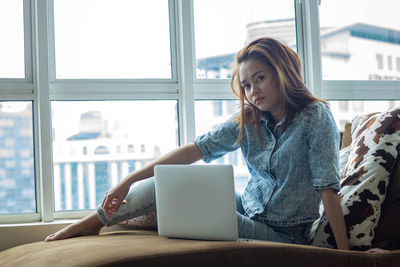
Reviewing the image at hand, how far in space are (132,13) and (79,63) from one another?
1.20ft

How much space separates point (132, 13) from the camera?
89.8 inches

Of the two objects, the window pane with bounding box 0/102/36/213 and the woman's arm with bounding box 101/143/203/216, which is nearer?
the woman's arm with bounding box 101/143/203/216

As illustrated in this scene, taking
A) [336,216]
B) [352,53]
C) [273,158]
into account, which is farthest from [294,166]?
[352,53]

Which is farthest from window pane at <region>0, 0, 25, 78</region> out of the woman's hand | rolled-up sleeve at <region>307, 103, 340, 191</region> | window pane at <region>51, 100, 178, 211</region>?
rolled-up sleeve at <region>307, 103, 340, 191</region>

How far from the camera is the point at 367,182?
1440 mm

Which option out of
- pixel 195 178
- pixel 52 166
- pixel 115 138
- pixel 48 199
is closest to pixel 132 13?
pixel 115 138

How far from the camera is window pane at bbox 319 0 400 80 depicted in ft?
8.08

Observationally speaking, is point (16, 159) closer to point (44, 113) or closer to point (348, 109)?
point (44, 113)

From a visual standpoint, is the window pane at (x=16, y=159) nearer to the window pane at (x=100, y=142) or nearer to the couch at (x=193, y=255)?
the window pane at (x=100, y=142)

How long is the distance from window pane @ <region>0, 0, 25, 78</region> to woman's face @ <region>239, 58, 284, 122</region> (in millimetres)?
1141

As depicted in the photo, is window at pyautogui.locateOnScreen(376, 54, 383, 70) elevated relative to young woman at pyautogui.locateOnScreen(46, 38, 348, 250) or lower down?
elevated

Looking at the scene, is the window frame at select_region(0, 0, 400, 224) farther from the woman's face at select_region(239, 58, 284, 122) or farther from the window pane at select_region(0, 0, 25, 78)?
the woman's face at select_region(239, 58, 284, 122)

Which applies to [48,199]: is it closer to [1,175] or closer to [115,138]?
[1,175]

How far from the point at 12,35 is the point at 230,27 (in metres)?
1.07
